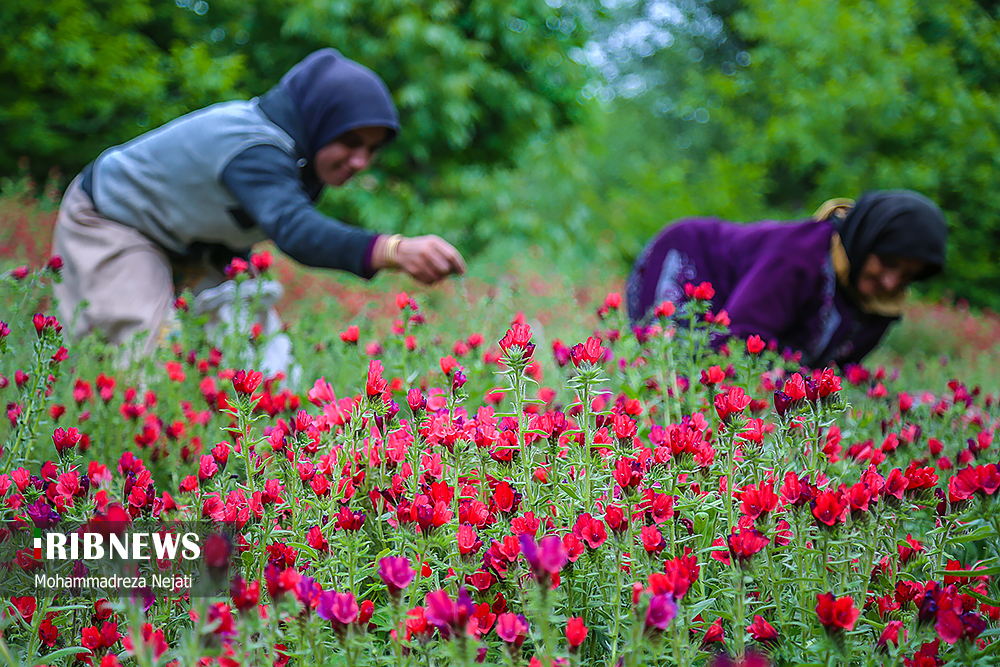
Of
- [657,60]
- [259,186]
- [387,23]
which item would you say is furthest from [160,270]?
[657,60]

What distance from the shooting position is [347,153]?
3045mm

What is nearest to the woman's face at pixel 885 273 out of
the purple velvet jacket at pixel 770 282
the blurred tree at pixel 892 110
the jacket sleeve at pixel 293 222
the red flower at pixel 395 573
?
the purple velvet jacket at pixel 770 282

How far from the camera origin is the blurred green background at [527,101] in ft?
25.5

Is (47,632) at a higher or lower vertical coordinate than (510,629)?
lower

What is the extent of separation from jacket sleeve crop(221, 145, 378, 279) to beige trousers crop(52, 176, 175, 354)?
614 mm

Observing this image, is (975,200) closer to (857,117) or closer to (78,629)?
(857,117)

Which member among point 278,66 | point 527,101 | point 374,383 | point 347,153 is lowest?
point 374,383

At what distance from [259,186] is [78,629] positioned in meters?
1.70

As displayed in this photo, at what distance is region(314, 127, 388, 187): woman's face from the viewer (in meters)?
3.01

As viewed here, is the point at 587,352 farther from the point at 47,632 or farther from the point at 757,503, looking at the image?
the point at 47,632

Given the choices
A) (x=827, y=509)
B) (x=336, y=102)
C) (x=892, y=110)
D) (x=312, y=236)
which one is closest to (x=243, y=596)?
(x=827, y=509)

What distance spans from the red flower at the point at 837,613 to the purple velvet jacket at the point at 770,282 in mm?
2168

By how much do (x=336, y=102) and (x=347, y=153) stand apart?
0.74ft

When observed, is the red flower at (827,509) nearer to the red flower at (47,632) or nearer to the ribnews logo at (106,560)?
the ribnews logo at (106,560)
